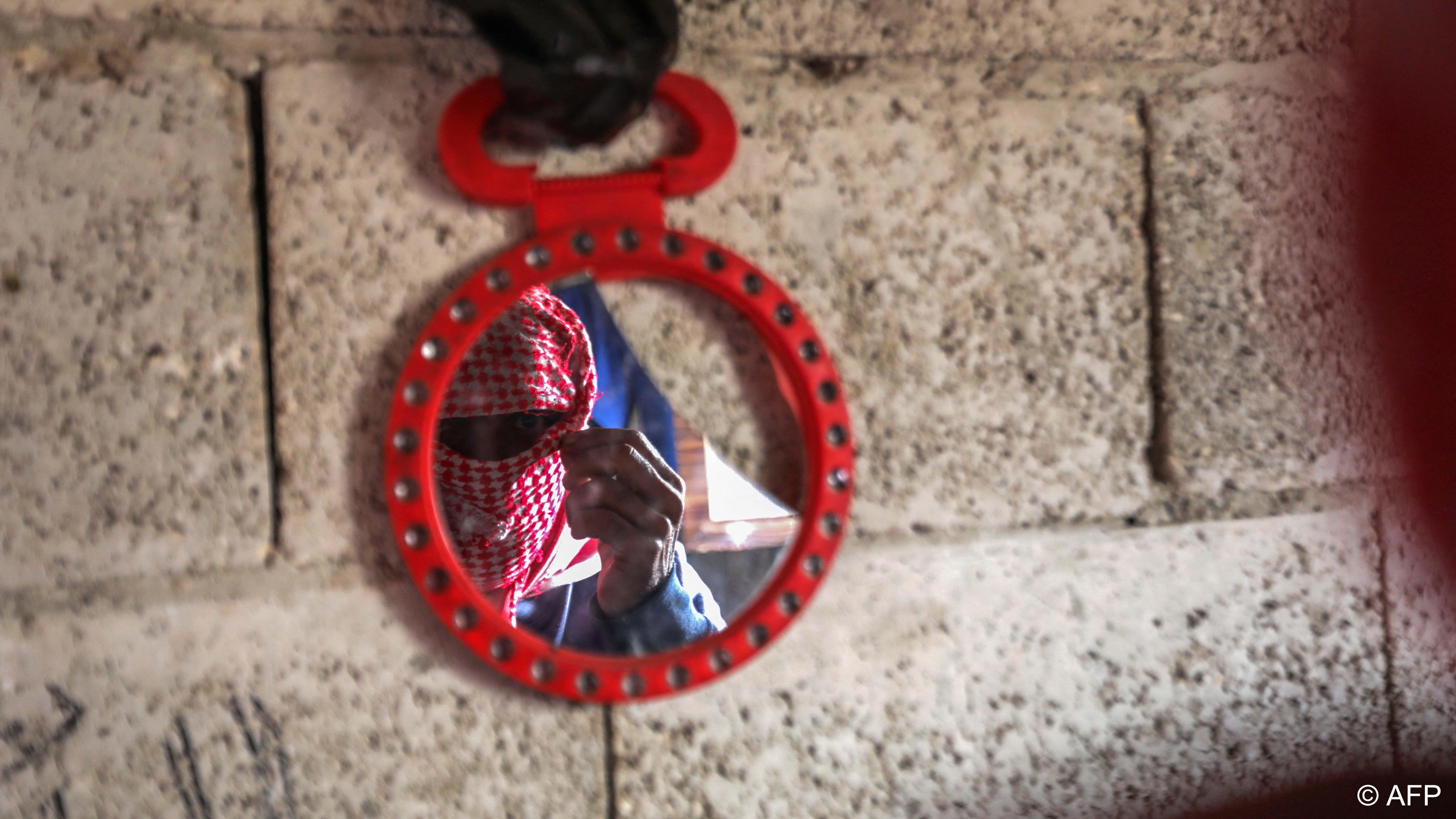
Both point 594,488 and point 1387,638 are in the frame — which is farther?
point 1387,638

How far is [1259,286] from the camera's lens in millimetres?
869

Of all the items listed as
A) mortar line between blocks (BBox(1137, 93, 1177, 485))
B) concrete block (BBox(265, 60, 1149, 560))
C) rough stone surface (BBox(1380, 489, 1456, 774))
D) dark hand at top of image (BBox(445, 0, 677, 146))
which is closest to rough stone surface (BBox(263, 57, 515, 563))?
concrete block (BBox(265, 60, 1149, 560))

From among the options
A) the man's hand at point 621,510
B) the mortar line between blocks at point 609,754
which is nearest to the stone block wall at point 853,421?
the mortar line between blocks at point 609,754

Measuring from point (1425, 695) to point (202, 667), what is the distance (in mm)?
1225

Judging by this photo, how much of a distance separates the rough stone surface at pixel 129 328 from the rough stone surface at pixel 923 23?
0.20 feet

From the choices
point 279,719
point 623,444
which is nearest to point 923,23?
point 623,444

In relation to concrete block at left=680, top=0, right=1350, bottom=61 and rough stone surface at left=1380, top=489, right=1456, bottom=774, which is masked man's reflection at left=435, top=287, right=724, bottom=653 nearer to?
concrete block at left=680, top=0, right=1350, bottom=61

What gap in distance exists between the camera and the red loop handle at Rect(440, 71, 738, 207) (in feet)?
2.31

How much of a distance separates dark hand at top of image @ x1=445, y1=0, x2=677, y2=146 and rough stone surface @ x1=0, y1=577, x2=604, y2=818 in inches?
16.8

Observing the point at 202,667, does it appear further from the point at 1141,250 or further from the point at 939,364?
the point at 1141,250

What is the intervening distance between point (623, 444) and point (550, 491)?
75 mm

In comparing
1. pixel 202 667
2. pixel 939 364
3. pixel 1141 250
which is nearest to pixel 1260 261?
pixel 1141 250

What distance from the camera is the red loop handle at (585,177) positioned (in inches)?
27.7

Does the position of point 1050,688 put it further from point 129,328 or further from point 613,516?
point 129,328
